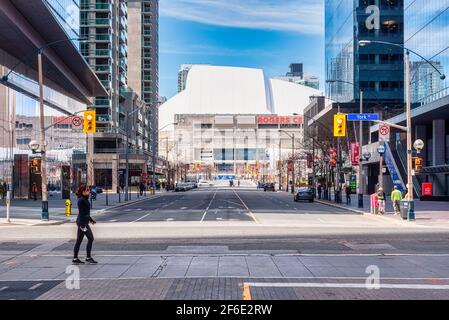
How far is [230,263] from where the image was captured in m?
17.0

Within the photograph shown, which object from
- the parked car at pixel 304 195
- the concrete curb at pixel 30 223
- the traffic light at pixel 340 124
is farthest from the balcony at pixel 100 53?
the concrete curb at pixel 30 223

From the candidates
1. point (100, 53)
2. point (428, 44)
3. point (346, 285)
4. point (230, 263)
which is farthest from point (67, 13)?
point (346, 285)

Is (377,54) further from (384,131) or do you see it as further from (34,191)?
(34,191)

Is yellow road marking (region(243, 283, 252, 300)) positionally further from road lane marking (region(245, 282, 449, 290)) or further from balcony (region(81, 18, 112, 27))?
balcony (region(81, 18, 112, 27))

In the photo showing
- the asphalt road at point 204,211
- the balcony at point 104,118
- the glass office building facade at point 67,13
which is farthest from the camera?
the balcony at point 104,118

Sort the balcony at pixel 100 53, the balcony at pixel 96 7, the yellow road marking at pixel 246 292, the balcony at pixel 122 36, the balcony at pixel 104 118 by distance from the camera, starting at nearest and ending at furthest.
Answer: the yellow road marking at pixel 246 292 → the balcony at pixel 96 7 → the balcony at pixel 100 53 → the balcony at pixel 104 118 → the balcony at pixel 122 36

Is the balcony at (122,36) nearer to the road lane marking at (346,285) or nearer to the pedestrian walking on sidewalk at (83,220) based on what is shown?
the pedestrian walking on sidewalk at (83,220)

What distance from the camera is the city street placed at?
12.5 metres

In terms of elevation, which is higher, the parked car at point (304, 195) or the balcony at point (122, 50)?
the balcony at point (122, 50)

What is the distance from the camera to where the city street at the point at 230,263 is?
12.5 meters

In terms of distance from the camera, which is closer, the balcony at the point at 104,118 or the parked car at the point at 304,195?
the parked car at the point at 304,195

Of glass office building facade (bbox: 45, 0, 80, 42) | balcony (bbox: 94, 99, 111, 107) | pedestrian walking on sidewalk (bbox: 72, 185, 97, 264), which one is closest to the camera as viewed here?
pedestrian walking on sidewalk (bbox: 72, 185, 97, 264)

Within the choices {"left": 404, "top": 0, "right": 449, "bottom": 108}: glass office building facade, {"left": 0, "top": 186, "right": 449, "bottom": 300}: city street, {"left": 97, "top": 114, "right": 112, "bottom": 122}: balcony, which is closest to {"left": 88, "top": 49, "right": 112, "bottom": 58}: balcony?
{"left": 97, "top": 114, "right": 112, "bottom": 122}: balcony
